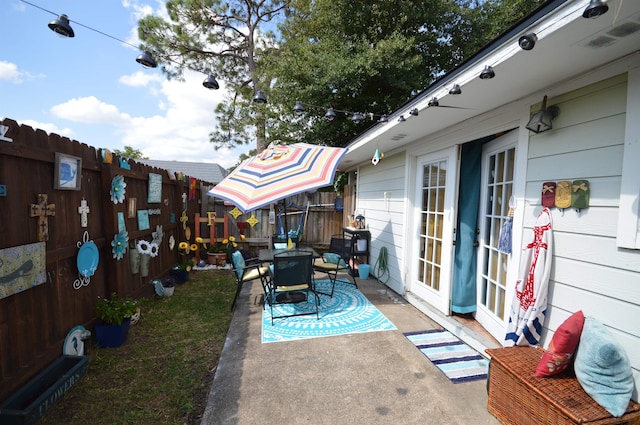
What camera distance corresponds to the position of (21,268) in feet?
6.41

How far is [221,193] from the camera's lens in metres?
3.52

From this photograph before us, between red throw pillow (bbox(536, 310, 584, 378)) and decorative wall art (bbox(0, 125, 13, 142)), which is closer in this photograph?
red throw pillow (bbox(536, 310, 584, 378))

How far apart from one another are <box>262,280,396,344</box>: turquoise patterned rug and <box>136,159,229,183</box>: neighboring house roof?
1212 centimetres

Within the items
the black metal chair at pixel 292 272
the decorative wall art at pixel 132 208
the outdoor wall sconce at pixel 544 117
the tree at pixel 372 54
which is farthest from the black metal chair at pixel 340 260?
the tree at pixel 372 54

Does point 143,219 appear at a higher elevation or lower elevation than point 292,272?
higher

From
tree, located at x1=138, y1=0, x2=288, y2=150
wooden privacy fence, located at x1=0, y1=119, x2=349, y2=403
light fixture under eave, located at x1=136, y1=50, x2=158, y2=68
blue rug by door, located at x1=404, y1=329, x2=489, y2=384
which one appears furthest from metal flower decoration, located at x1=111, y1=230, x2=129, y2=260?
tree, located at x1=138, y1=0, x2=288, y2=150

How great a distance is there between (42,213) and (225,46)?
11.3 metres

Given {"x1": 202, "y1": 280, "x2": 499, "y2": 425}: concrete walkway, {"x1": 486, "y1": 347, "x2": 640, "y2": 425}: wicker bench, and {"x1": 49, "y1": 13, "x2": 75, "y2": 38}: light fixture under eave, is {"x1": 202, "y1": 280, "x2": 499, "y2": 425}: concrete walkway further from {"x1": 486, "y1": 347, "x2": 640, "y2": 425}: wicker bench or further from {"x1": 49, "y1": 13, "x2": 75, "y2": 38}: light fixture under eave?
{"x1": 49, "y1": 13, "x2": 75, "y2": 38}: light fixture under eave

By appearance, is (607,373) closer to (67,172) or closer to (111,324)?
(111,324)

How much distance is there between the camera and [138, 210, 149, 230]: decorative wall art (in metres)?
3.89

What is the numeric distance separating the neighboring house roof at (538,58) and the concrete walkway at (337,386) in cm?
228

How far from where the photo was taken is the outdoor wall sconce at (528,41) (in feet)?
4.97

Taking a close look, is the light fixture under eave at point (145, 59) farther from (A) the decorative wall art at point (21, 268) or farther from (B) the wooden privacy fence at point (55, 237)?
(A) the decorative wall art at point (21, 268)

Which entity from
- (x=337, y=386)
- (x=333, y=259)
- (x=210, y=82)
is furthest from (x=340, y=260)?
(x=210, y=82)
